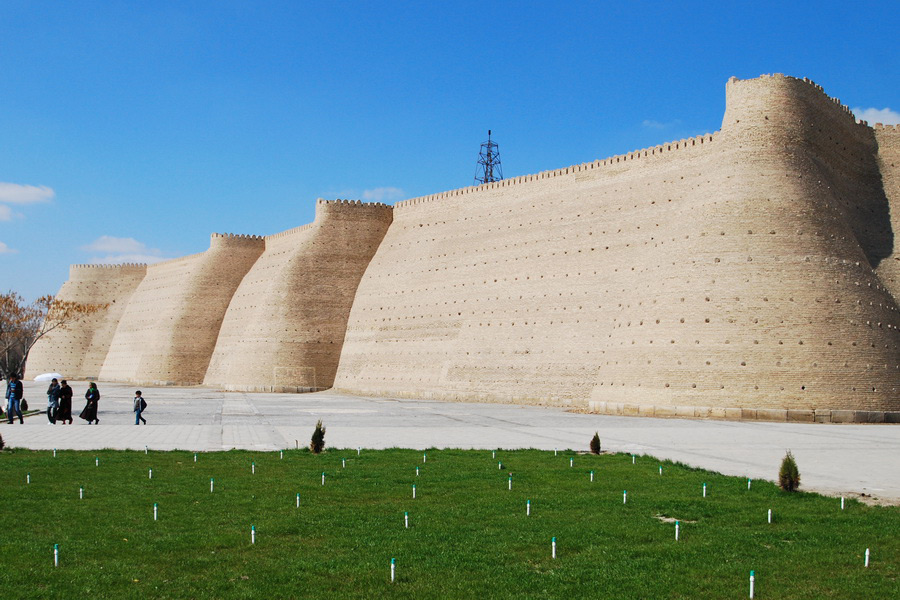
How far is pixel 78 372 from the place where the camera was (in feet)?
211

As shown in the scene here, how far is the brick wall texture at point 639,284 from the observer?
23094 millimetres

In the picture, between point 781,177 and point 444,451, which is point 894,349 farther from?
Result: point 444,451

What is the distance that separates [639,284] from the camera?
27.2 m

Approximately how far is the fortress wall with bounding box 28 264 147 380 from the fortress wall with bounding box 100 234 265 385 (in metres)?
8.65

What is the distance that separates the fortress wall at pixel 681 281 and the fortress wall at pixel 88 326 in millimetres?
33879

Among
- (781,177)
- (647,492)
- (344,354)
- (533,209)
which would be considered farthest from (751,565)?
(344,354)

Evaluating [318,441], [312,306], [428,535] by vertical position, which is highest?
[312,306]

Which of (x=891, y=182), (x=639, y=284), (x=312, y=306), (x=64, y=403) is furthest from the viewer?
(x=312, y=306)

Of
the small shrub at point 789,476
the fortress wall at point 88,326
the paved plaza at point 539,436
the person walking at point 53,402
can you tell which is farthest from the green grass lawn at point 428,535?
the fortress wall at point 88,326

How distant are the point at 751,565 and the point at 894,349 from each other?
19.8 metres

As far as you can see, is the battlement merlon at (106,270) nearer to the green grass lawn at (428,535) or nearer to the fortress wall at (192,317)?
the fortress wall at (192,317)

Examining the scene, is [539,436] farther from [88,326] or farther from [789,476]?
[88,326]

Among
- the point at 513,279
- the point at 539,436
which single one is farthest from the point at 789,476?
the point at 513,279

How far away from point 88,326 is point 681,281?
52826 mm
